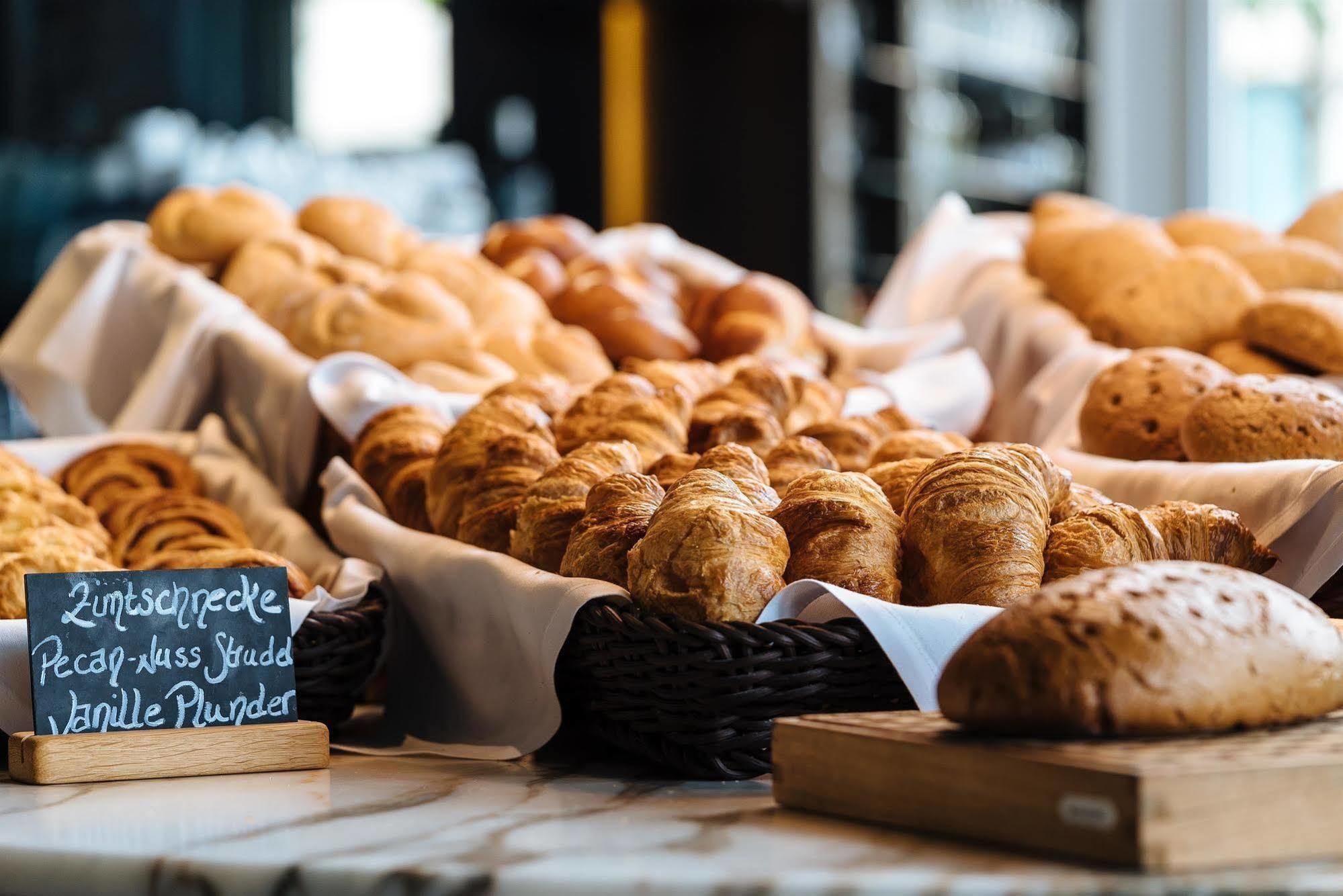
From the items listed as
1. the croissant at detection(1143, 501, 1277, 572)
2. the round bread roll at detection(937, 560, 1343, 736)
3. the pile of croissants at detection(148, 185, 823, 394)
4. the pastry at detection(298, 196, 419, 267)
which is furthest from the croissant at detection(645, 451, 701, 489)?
the pastry at detection(298, 196, 419, 267)

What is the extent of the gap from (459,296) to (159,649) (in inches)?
47.7

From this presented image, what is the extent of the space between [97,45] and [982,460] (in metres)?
4.75

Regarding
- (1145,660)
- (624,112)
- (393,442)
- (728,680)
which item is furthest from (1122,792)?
(624,112)

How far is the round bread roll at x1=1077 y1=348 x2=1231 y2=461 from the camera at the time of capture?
1.83 m

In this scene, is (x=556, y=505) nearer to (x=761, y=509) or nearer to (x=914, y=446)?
(x=761, y=509)

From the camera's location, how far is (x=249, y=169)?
5.54 m

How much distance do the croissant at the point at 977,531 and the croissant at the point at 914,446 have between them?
262 mm

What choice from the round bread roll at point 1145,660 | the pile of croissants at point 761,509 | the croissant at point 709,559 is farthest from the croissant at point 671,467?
the round bread roll at point 1145,660

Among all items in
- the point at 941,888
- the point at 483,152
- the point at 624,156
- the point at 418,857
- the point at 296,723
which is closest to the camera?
the point at 941,888

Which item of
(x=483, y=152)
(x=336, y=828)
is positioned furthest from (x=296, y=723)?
(x=483, y=152)

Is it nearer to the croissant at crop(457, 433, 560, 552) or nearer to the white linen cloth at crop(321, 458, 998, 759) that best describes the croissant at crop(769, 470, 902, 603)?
the white linen cloth at crop(321, 458, 998, 759)

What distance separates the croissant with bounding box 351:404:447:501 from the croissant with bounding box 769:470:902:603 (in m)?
0.64

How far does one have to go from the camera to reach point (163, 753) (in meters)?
1.36

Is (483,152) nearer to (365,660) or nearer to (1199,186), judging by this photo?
(1199,186)
